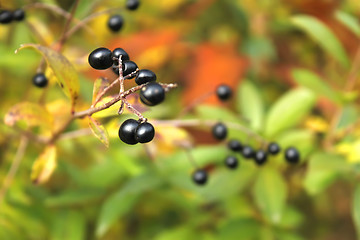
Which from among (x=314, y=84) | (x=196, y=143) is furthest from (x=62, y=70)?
(x=196, y=143)

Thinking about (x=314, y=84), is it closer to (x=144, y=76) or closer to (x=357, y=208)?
(x=357, y=208)

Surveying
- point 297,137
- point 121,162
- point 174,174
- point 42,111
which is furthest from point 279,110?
point 42,111

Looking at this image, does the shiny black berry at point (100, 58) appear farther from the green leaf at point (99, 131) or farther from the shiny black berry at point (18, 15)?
the shiny black berry at point (18, 15)

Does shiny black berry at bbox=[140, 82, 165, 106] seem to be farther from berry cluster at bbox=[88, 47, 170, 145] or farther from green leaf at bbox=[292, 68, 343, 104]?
green leaf at bbox=[292, 68, 343, 104]

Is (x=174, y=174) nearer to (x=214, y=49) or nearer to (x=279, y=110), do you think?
(x=279, y=110)

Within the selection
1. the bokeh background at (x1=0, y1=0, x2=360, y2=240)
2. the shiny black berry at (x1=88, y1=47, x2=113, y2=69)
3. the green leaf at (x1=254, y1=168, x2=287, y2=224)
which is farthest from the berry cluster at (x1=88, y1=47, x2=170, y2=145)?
the green leaf at (x1=254, y1=168, x2=287, y2=224)

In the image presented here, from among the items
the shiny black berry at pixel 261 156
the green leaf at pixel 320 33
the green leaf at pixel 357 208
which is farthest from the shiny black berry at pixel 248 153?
the green leaf at pixel 320 33

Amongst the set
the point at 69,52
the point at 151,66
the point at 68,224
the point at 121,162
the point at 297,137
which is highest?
the point at 151,66
